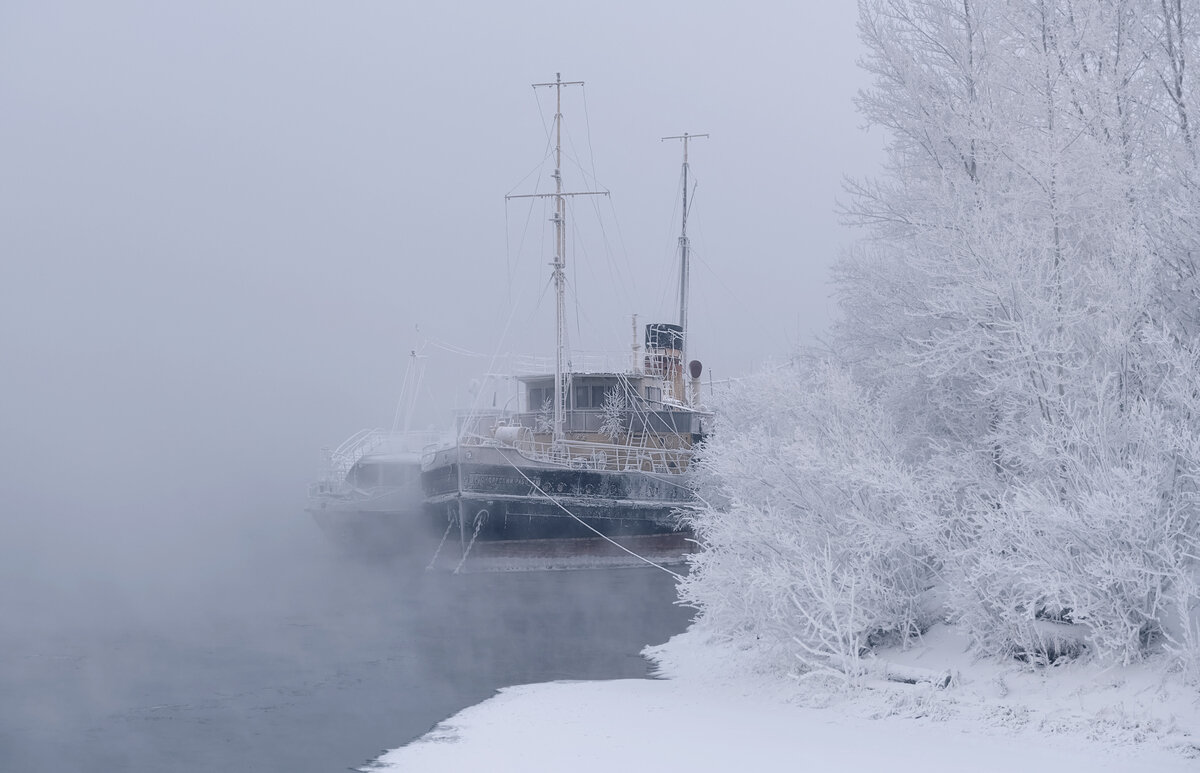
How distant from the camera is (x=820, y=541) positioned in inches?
494

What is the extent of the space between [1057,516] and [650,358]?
3110 centimetres

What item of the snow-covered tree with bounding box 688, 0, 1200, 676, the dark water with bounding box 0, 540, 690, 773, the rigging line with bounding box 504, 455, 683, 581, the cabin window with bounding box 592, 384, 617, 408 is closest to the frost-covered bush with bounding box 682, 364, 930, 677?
the snow-covered tree with bounding box 688, 0, 1200, 676

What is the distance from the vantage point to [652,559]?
33844mm

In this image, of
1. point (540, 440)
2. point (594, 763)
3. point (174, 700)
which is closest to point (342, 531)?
point (540, 440)

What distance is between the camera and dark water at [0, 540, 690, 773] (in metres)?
11.6

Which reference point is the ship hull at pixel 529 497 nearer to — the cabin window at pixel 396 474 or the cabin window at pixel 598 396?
the cabin window at pixel 598 396

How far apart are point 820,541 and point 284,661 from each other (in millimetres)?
9216

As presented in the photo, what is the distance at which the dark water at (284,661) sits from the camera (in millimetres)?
11625

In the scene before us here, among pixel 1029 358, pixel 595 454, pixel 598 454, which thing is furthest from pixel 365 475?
pixel 1029 358

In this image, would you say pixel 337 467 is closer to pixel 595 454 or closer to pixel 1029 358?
pixel 595 454

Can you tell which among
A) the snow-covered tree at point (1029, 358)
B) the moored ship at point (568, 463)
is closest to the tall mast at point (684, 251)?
the moored ship at point (568, 463)

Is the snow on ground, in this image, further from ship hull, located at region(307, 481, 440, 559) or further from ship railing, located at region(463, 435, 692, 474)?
ship hull, located at region(307, 481, 440, 559)

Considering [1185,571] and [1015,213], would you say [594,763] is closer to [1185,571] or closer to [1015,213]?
[1185,571]

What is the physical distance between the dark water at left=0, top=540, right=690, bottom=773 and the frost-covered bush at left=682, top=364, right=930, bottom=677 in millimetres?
3175
